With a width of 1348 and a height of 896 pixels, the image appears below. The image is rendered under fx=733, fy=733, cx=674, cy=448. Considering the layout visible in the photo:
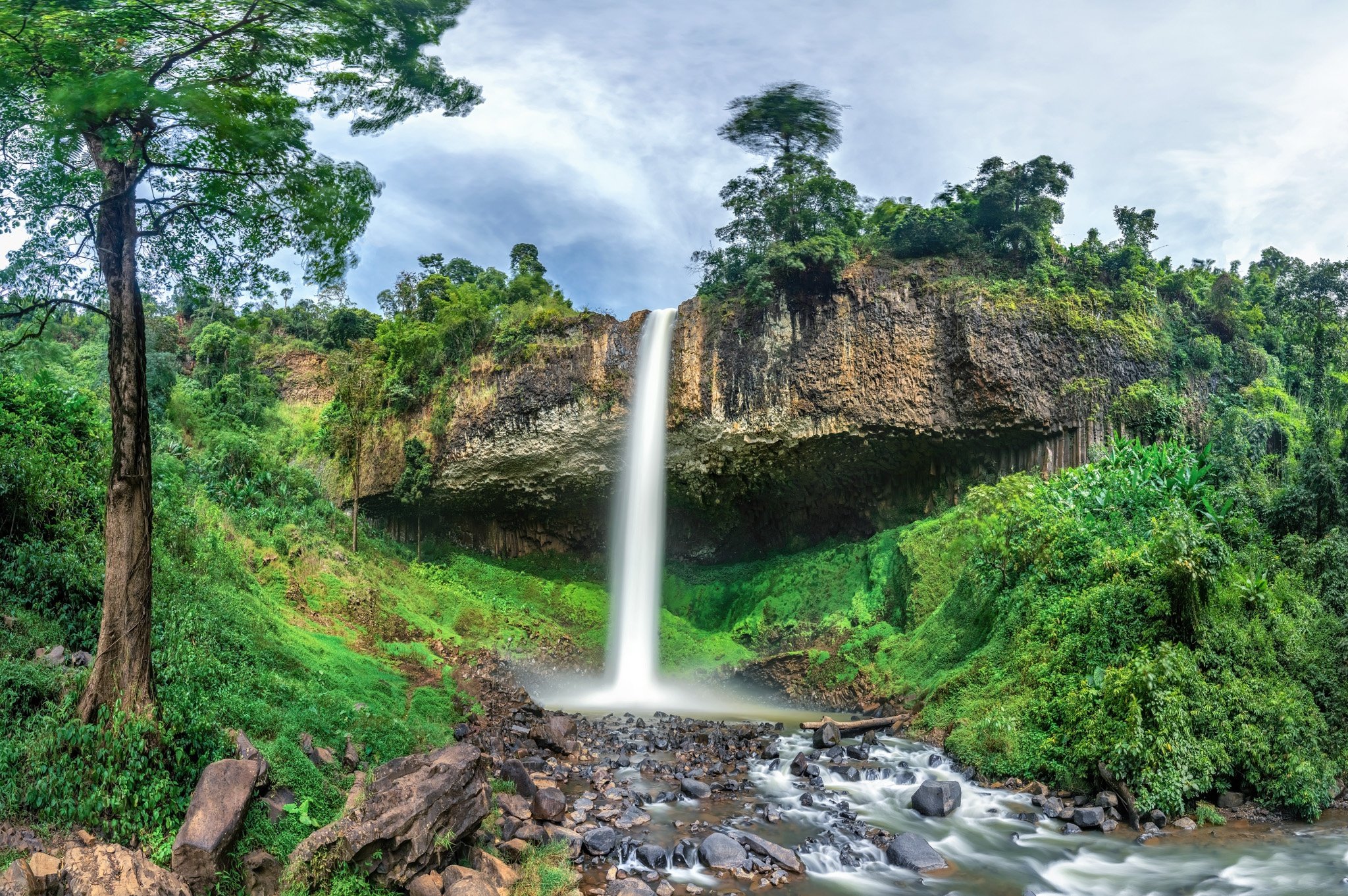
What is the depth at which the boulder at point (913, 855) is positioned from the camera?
24.4ft

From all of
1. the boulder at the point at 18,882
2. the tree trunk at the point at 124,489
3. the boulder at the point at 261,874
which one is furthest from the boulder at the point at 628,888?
the tree trunk at the point at 124,489

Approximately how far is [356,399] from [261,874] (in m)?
22.4

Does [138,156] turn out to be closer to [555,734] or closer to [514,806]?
[514,806]

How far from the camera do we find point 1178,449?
16750 mm

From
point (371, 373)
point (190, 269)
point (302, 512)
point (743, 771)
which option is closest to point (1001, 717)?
point (743, 771)

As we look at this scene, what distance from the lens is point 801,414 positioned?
21891 mm

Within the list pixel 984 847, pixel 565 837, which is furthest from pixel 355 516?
pixel 984 847

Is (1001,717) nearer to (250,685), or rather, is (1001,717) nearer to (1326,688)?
(1326,688)

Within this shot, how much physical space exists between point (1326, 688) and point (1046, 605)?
3.44 meters

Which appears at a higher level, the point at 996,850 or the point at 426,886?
the point at 426,886

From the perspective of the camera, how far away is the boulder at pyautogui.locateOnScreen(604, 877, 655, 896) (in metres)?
6.27

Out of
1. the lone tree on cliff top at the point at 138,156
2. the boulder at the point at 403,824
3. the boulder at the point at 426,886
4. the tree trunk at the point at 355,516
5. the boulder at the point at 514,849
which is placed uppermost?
the lone tree on cliff top at the point at 138,156

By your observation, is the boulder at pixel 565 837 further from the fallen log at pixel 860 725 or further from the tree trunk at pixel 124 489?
the fallen log at pixel 860 725

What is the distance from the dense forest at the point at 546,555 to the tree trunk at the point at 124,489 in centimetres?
4
